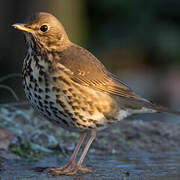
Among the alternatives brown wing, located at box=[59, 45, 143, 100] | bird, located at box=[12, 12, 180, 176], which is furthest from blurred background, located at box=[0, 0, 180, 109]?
bird, located at box=[12, 12, 180, 176]

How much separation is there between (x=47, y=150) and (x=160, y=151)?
1173 millimetres

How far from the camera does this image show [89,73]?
486 centimetres

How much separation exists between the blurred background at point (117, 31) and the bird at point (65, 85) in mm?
5924

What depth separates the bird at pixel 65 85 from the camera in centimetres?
445

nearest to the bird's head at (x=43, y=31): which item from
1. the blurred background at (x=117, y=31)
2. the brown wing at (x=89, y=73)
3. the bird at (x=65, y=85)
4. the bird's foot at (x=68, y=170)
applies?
the bird at (x=65, y=85)

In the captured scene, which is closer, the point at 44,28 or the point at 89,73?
the point at 44,28

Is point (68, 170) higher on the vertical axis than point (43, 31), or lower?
lower

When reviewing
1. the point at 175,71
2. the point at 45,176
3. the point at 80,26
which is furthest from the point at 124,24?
the point at 45,176

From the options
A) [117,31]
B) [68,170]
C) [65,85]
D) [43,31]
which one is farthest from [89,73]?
[117,31]

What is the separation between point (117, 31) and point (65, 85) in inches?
313

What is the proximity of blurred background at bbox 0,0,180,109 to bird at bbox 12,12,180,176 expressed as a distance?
592 centimetres

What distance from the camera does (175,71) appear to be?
13.8m

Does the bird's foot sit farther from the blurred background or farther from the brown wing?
the blurred background

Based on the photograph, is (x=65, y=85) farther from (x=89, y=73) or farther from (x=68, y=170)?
(x=68, y=170)
